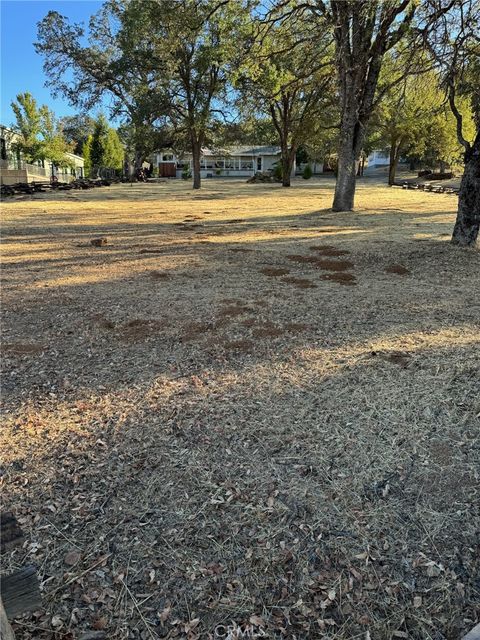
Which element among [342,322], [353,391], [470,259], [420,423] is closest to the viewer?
[420,423]

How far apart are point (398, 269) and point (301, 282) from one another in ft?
5.70

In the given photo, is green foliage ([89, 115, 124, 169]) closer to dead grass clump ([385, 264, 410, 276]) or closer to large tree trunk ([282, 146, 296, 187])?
large tree trunk ([282, 146, 296, 187])

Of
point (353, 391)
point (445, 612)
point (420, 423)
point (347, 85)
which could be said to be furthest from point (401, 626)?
point (347, 85)

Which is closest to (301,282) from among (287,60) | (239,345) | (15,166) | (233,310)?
(233,310)

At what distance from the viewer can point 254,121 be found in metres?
29.3

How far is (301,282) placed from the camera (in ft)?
20.3

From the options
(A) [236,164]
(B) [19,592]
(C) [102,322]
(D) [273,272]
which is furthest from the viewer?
(A) [236,164]

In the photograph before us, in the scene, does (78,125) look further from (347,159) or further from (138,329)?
(138,329)

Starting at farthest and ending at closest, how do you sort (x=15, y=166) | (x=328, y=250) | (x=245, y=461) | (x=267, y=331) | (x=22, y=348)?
(x=15, y=166)
(x=328, y=250)
(x=267, y=331)
(x=22, y=348)
(x=245, y=461)

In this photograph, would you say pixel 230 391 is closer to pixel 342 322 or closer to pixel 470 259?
pixel 342 322

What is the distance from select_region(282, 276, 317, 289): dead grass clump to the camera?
5.98 metres

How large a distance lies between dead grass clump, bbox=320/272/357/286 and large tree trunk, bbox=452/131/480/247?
109 inches

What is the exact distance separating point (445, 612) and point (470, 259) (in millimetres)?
6574

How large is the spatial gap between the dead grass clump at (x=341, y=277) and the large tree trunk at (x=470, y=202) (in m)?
2.76
